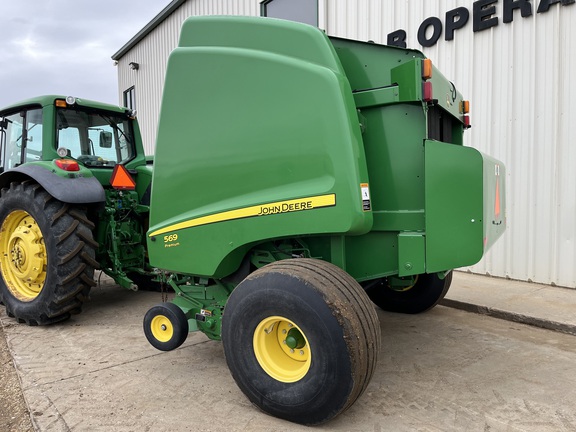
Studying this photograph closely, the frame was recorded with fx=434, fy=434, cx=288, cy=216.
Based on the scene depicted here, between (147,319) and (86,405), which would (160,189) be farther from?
(86,405)

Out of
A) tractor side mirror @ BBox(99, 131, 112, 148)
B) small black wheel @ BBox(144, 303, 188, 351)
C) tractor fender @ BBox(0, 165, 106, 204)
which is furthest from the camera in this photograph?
tractor side mirror @ BBox(99, 131, 112, 148)

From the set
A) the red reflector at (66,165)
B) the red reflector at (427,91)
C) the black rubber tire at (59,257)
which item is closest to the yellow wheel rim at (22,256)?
the black rubber tire at (59,257)

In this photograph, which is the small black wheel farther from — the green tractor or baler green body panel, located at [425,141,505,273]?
baler green body panel, located at [425,141,505,273]

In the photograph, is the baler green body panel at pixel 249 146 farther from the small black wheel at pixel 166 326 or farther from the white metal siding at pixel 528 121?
the white metal siding at pixel 528 121

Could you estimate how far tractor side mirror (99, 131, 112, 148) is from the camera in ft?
17.1

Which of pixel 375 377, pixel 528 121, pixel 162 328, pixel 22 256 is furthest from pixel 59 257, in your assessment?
pixel 528 121

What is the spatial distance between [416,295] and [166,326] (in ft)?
8.24

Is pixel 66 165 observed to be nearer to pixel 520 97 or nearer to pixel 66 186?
pixel 66 186

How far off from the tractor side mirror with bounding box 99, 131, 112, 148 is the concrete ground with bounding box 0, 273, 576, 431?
201 centimetres

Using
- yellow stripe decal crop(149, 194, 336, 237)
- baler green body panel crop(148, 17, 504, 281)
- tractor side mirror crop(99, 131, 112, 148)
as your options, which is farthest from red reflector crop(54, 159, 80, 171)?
yellow stripe decal crop(149, 194, 336, 237)

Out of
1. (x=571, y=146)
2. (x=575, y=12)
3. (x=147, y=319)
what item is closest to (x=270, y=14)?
(x=575, y=12)

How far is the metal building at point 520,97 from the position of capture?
5238 millimetres

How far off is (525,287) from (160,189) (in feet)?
15.1

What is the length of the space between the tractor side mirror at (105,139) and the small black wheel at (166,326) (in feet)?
9.28
